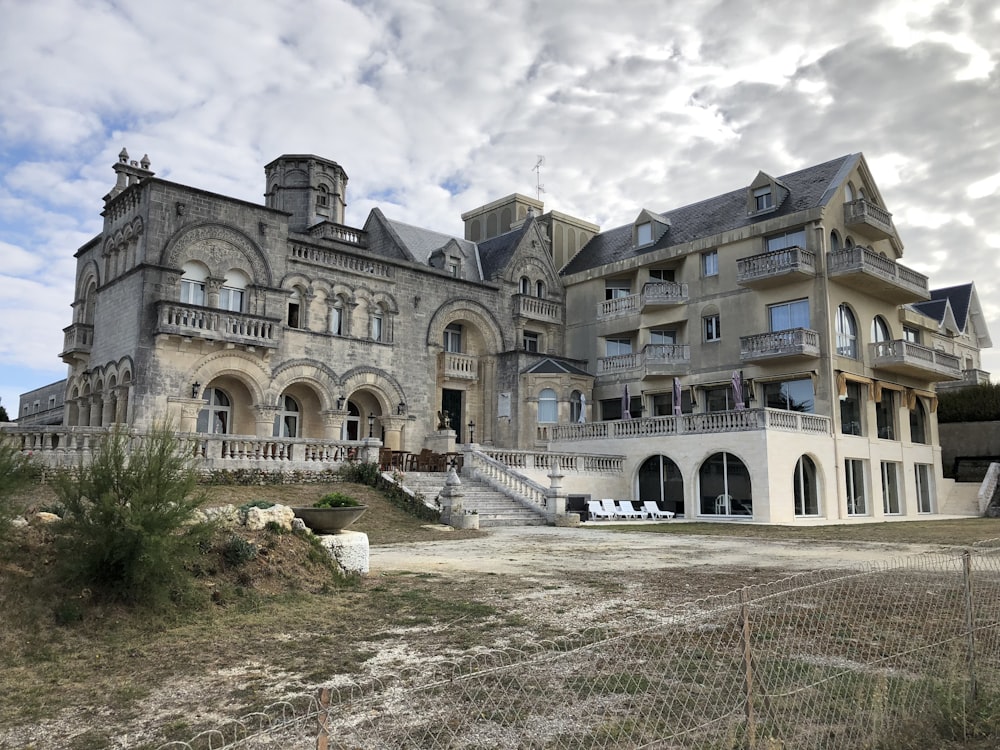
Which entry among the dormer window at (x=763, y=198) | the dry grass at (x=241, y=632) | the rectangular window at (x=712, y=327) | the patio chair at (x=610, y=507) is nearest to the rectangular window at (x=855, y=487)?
the rectangular window at (x=712, y=327)

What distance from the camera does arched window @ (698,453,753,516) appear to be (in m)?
27.2

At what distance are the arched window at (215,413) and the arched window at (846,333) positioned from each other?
78.5 ft

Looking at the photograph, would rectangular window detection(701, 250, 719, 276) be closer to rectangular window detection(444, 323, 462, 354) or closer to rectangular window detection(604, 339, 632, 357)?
rectangular window detection(604, 339, 632, 357)

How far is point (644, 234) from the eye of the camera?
124ft

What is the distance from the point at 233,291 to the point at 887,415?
27.9 metres

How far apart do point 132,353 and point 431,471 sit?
10769 mm

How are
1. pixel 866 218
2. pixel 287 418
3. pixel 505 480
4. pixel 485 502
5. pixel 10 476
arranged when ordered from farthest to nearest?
pixel 866 218
pixel 287 418
pixel 505 480
pixel 485 502
pixel 10 476

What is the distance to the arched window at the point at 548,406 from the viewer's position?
35562 mm

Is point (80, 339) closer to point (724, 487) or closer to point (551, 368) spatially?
point (551, 368)

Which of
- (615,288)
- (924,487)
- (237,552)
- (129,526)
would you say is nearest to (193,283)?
(615,288)

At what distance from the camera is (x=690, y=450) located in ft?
93.2

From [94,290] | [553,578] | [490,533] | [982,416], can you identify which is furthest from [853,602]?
[982,416]

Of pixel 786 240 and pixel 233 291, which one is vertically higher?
pixel 786 240

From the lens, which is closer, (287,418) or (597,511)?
(597,511)
